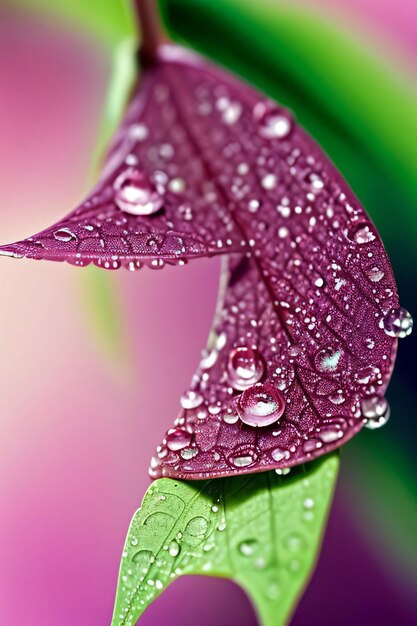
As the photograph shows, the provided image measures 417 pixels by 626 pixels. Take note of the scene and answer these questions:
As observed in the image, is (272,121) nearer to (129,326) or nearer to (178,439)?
(129,326)

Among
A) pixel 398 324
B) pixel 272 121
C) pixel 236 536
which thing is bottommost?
pixel 236 536

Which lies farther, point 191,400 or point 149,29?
point 149,29

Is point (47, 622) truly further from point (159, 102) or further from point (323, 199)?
point (159, 102)

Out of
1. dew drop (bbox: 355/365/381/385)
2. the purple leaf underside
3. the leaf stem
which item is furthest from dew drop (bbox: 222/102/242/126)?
dew drop (bbox: 355/365/381/385)

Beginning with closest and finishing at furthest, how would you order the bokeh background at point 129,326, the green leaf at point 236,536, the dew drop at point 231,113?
1. the green leaf at point 236,536
2. the bokeh background at point 129,326
3. the dew drop at point 231,113

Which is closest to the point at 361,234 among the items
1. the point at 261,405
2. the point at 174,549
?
the point at 261,405

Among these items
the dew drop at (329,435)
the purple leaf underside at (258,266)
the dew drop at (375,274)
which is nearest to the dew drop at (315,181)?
the purple leaf underside at (258,266)

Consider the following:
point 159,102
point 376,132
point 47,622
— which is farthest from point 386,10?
point 47,622

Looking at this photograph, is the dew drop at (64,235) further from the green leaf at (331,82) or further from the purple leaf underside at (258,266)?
the green leaf at (331,82)
